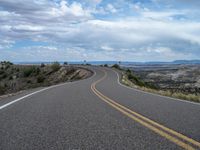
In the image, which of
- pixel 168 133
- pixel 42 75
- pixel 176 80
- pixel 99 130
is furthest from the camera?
pixel 176 80

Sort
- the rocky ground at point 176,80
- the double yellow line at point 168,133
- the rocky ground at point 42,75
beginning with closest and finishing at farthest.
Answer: the double yellow line at point 168,133
the rocky ground at point 42,75
the rocky ground at point 176,80

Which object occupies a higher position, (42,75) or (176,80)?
(42,75)

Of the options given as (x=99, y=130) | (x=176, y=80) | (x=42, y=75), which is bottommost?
(x=176, y=80)

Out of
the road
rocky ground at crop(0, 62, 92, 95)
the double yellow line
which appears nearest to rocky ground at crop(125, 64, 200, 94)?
rocky ground at crop(0, 62, 92, 95)

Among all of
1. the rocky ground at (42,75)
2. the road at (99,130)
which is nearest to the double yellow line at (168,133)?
the road at (99,130)

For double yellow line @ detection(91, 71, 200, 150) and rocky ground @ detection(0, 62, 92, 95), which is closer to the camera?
double yellow line @ detection(91, 71, 200, 150)

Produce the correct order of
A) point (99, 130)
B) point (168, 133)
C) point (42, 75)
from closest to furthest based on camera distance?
point (168, 133) → point (99, 130) → point (42, 75)

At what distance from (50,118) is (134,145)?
144 inches

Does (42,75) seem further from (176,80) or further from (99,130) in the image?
(99,130)

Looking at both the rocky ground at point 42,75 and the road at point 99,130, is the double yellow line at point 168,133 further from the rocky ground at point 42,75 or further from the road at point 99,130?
the rocky ground at point 42,75

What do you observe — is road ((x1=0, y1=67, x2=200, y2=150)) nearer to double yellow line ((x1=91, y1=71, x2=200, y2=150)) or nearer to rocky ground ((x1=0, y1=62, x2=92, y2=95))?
double yellow line ((x1=91, y1=71, x2=200, y2=150))

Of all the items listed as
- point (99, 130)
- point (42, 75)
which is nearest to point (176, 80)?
point (42, 75)

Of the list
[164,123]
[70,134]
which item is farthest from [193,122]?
[70,134]

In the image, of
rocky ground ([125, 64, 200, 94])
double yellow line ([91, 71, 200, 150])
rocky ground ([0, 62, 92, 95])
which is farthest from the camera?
rocky ground ([125, 64, 200, 94])
